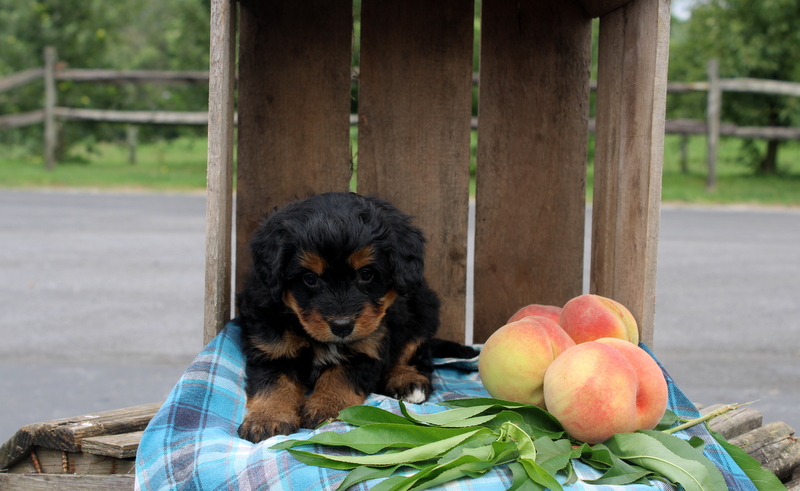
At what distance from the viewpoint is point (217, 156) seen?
2621mm

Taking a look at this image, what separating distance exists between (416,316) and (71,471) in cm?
144

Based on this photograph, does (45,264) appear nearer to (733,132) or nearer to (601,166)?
(601,166)

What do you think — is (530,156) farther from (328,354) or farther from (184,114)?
(184,114)

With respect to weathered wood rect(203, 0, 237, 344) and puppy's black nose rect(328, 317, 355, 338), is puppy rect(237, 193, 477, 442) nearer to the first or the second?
puppy's black nose rect(328, 317, 355, 338)

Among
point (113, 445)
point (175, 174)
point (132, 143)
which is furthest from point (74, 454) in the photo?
point (132, 143)

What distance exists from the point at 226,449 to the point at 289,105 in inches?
73.3

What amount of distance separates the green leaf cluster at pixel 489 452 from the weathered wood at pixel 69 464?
855 millimetres

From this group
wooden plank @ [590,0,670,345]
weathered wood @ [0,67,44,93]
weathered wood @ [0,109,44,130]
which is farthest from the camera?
weathered wood @ [0,109,44,130]

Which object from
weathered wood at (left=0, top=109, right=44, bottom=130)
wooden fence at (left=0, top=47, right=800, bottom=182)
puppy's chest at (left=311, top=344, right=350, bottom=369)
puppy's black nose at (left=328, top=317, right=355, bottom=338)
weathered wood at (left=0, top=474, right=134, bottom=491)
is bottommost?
weathered wood at (left=0, top=474, right=134, bottom=491)

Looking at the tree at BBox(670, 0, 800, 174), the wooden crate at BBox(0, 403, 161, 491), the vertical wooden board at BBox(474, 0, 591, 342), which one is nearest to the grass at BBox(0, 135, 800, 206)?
the tree at BBox(670, 0, 800, 174)

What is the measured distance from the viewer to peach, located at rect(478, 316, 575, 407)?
251 centimetres

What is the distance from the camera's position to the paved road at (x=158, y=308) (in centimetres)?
475

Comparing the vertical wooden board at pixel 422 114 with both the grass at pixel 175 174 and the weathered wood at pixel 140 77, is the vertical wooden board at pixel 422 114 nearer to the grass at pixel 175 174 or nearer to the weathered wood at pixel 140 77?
the grass at pixel 175 174

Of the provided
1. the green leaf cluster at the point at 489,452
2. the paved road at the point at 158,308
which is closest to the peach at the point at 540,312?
the green leaf cluster at the point at 489,452
